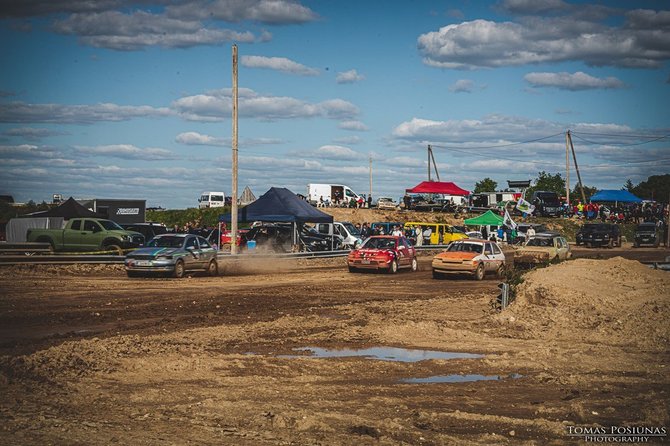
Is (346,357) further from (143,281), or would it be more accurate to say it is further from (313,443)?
(143,281)

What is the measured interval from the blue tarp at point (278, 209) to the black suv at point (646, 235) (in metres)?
29.0

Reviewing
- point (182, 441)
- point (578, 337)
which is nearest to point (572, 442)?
point (182, 441)

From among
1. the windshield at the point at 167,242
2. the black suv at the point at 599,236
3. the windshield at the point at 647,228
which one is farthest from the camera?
the windshield at the point at 647,228

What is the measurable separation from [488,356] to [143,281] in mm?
15267

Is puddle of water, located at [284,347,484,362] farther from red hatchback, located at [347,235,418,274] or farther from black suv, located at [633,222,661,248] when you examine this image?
black suv, located at [633,222,661,248]

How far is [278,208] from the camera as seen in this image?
39.2m

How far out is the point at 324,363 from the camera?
12.8m

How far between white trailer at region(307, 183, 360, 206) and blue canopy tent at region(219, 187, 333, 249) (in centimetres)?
4161

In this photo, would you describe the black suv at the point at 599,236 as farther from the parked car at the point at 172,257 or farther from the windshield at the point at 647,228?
the parked car at the point at 172,257

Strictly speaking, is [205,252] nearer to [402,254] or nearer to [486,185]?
[402,254]

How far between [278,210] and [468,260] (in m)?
11.4

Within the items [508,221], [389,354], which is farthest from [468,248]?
[508,221]

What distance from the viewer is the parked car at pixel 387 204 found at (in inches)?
3100

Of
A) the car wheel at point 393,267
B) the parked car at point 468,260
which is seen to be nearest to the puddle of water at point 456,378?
the parked car at point 468,260
